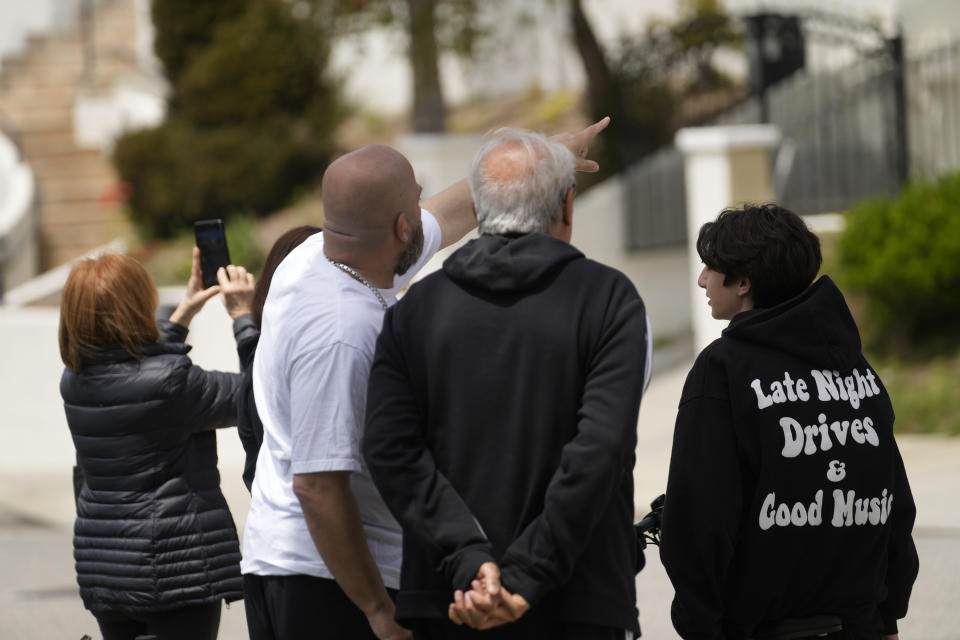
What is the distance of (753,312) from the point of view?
10.2 ft

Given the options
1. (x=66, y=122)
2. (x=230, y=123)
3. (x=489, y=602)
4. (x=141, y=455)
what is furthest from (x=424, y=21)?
(x=489, y=602)

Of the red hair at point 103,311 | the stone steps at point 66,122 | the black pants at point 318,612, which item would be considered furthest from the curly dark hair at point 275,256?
the stone steps at point 66,122

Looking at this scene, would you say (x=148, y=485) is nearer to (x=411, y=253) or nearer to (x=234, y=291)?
(x=234, y=291)

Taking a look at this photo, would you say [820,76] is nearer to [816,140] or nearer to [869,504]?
[816,140]

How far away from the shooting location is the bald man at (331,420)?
9.78 ft

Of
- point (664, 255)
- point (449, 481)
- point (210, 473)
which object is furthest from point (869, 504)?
point (664, 255)

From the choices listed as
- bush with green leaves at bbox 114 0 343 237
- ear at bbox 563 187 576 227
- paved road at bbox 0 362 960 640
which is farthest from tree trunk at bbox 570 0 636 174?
ear at bbox 563 187 576 227

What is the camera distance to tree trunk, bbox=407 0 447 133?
1371 centimetres

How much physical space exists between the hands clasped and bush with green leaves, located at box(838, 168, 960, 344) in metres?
8.10

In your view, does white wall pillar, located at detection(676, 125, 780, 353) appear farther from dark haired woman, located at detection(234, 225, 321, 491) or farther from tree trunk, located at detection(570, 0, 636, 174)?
dark haired woman, located at detection(234, 225, 321, 491)

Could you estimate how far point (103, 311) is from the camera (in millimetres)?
4012

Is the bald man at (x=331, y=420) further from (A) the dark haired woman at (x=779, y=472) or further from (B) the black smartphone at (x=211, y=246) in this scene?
(B) the black smartphone at (x=211, y=246)

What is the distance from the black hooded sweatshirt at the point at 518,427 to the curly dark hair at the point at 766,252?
461 mm

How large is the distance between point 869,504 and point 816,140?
10493 millimetres
